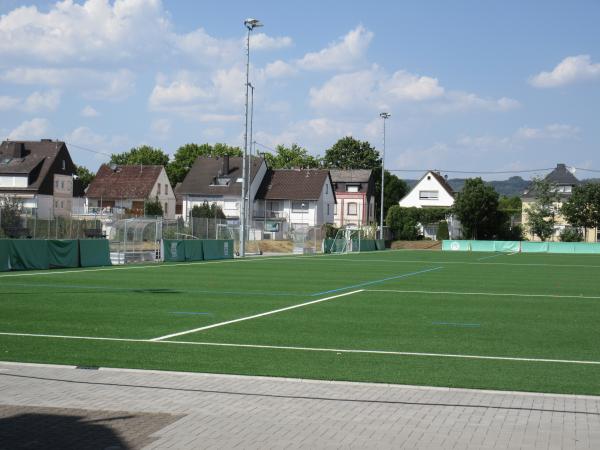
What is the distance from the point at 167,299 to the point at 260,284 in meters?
7.08

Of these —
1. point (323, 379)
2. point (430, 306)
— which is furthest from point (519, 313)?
point (323, 379)

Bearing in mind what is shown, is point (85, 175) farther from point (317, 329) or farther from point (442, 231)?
point (317, 329)

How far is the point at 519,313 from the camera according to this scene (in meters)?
19.8

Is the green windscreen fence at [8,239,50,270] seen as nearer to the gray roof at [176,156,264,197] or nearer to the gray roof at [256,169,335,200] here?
the gray roof at [176,156,264,197]

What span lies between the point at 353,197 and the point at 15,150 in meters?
47.5

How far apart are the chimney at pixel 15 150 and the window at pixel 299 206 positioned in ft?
106

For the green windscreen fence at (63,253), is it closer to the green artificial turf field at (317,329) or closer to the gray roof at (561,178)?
the green artificial turf field at (317,329)

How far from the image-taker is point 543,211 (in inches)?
3873

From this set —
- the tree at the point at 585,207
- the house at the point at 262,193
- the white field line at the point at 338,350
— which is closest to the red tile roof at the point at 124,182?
the house at the point at 262,193

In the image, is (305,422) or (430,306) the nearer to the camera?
(305,422)

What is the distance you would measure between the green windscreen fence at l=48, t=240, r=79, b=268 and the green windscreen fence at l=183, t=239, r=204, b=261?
33.0 ft

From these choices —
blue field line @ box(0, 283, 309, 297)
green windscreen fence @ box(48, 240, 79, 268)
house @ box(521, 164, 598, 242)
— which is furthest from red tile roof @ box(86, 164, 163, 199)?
blue field line @ box(0, 283, 309, 297)

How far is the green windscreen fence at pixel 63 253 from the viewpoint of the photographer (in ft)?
114

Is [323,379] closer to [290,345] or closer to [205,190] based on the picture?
[290,345]
